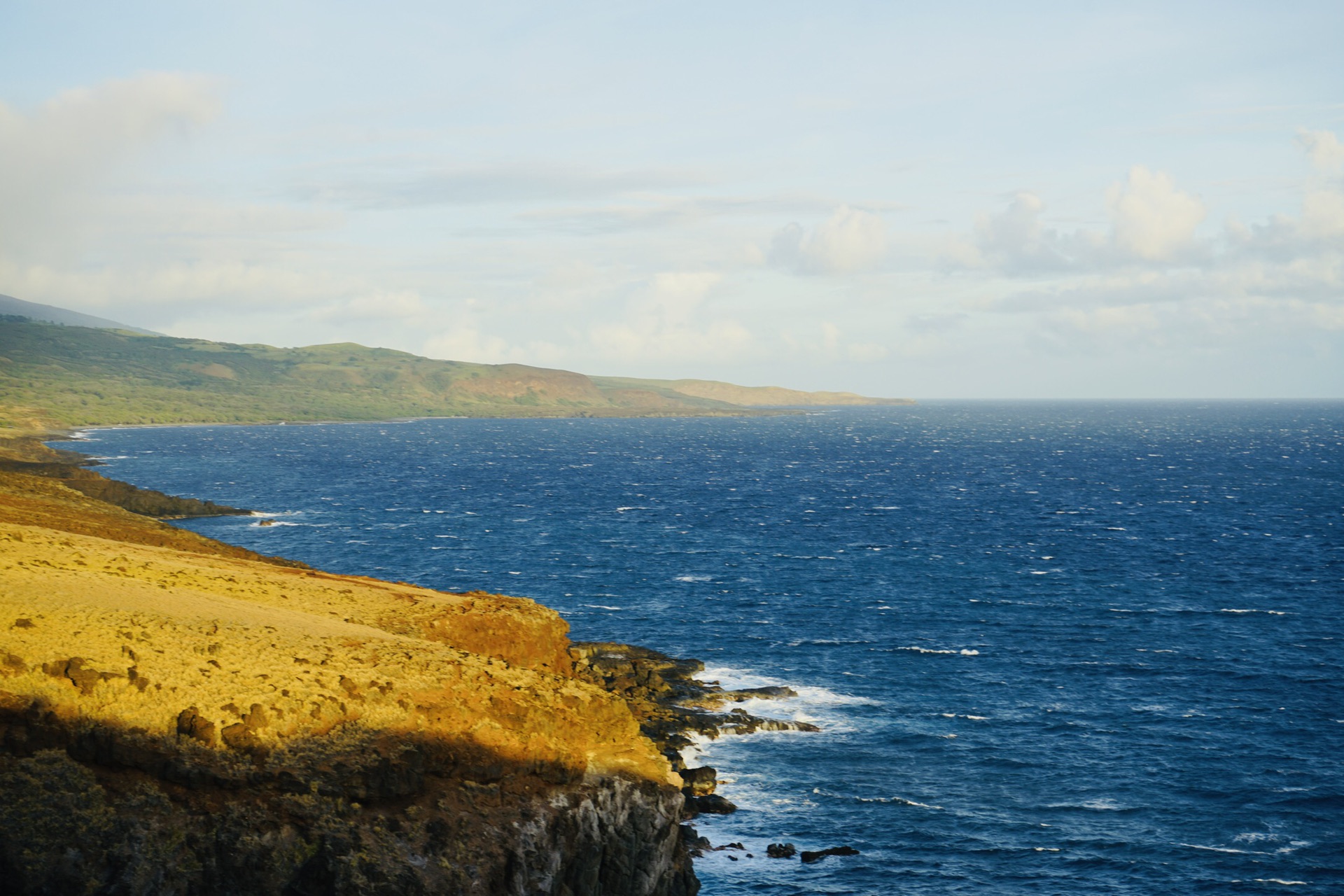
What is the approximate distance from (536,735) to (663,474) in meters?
159

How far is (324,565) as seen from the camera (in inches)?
3733

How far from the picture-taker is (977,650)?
67.8 metres

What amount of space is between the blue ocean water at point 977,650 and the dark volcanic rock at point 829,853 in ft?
2.35

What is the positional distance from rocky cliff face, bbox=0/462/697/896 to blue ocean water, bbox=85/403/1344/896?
30.9ft

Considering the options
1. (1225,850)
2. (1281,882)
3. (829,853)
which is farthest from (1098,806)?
(829,853)

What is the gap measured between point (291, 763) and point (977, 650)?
163 feet

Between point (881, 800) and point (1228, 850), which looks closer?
point (1228, 850)

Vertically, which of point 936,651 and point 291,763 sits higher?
point 291,763

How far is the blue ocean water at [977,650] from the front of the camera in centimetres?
4156

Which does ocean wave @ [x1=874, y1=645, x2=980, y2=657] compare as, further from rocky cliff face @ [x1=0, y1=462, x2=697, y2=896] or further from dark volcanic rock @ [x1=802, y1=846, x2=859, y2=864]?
rocky cliff face @ [x1=0, y1=462, x2=697, y2=896]

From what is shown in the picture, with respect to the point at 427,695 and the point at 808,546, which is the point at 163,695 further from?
the point at 808,546

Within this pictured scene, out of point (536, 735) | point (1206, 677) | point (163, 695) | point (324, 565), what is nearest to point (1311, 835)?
point (1206, 677)

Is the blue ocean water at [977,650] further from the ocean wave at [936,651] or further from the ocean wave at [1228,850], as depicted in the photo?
the ocean wave at [936,651]

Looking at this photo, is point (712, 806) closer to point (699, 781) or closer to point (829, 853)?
point (699, 781)
